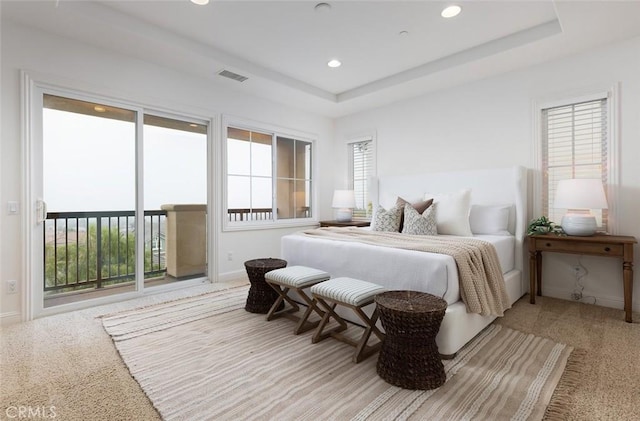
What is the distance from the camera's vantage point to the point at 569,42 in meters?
3.00

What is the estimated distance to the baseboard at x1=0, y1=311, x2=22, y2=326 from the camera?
105 inches

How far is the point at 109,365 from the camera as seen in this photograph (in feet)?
6.53

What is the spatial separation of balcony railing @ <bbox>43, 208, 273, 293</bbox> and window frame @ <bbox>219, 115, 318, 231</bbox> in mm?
863

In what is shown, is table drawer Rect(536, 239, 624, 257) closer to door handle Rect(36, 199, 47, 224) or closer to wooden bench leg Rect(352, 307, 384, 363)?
wooden bench leg Rect(352, 307, 384, 363)

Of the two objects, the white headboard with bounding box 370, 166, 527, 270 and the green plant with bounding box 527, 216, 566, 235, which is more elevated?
the white headboard with bounding box 370, 166, 527, 270

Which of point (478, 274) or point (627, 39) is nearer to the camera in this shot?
point (478, 274)

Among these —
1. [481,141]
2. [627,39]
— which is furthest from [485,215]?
[627,39]

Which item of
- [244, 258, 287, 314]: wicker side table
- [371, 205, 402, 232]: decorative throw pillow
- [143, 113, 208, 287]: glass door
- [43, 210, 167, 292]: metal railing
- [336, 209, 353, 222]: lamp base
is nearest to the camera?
[244, 258, 287, 314]: wicker side table

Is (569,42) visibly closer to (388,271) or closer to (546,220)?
(546,220)

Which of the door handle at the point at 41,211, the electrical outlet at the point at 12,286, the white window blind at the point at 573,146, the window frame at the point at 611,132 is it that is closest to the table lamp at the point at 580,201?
the window frame at the point at 611,132

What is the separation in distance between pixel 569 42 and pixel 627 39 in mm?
529

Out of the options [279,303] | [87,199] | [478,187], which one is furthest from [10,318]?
[478,187]

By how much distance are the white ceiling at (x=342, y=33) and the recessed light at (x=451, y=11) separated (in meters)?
0.05

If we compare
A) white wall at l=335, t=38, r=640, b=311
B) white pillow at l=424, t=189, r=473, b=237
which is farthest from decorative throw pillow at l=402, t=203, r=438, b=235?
white wall at l=335, t=38, r=640, b=311
